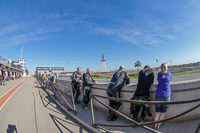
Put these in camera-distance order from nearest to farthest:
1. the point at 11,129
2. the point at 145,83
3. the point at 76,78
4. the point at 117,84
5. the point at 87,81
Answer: the point at 145,83 → the point at 117,84 → the point at 11,129 → the point at 87,81 → the point at 76,78

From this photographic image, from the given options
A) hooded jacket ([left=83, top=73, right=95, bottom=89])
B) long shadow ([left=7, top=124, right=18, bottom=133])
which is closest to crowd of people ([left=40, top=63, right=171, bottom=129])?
hooded jacket ([left=83, top=73, right=95, bottom=89])

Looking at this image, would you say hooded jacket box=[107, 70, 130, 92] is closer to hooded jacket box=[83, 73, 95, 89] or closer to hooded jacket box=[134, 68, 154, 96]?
hooded jacket box=[134, 68, 154, 96]

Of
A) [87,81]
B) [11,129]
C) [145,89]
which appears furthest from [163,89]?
[11,129]

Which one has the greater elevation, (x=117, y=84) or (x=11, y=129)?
(x=117, y=84)

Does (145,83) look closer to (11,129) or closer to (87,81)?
(87,81)

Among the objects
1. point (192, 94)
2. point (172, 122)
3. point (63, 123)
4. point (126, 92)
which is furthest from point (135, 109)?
point (63, 123)

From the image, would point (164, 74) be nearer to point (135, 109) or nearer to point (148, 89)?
point (148, 89)

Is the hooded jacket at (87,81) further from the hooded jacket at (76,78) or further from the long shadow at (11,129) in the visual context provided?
the long shadow at (11,129)

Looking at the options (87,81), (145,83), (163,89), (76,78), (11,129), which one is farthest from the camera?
(76,78)

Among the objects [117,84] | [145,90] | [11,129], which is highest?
[117,84]

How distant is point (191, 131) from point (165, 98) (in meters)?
0.93

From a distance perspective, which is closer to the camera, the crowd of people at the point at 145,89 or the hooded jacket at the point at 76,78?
the crowd of people at the point at 145,89

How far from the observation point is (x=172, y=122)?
2.74m

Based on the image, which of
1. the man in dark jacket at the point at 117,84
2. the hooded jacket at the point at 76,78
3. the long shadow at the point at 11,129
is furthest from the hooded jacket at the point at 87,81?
the long shadow at the point at 11,129
